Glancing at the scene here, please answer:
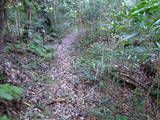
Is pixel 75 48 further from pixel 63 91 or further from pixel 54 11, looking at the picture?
pixel 63 91

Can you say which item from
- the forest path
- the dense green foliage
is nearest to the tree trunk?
the dense green foliage

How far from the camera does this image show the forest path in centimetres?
425

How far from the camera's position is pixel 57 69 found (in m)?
6.96

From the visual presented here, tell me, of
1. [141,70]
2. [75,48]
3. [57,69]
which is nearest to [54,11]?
[75,48]

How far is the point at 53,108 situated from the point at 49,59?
3.91 metres

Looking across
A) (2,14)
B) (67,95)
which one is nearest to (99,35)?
(2,14)

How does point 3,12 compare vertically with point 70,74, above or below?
above

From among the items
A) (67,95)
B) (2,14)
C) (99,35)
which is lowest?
(67,95)

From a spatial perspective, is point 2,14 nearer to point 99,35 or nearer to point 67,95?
point 67,95

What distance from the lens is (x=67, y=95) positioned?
16.5 feet

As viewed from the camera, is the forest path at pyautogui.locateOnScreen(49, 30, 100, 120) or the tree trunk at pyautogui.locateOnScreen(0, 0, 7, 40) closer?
the forest path at pyautogui.locateOnScreen(49, 30, 100, 120)

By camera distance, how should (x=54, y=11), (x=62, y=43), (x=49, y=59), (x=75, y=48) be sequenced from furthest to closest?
(x=54, y=11) → (x=62, y=43) → (x=75, y=48) → (x=49, y=59)

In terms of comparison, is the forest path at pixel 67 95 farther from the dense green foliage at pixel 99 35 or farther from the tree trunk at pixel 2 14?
the tree trunk at pixel 2 14

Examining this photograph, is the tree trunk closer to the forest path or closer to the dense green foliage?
the dense green foliage
